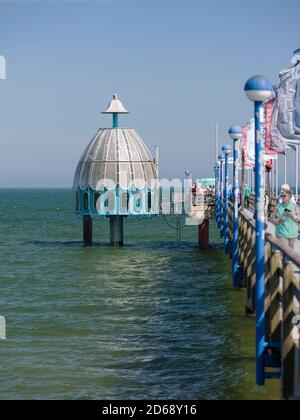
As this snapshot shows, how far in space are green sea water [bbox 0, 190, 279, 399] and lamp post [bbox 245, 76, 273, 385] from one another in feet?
4.64

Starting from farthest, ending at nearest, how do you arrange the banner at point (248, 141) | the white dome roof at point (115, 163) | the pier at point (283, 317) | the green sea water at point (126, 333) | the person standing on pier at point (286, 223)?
the white dome roof at point (115, 163), the banner at point (248, 141), the person standing on pier at point (286, 223), the green sea water at point (126, 333), the pier at point (283, 317)

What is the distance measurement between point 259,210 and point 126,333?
7.82 m

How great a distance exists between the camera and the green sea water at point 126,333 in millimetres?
13867

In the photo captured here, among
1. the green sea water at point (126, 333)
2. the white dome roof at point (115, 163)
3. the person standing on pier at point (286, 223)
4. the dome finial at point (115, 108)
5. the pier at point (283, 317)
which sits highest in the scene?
the dome finial at point (115, 108)

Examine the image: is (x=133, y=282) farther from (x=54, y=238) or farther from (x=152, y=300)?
(x=54, y=238)

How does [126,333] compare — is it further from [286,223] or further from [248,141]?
[248,141]

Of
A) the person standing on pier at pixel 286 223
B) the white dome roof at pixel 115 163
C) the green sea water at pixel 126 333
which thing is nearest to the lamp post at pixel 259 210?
the green sea water at pixel 126 333

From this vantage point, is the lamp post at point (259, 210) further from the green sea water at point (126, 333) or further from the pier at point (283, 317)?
the green sea water at point (126, 333)

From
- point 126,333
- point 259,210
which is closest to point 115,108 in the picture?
point 126,333

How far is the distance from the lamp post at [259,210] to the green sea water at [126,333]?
1414 millimetres

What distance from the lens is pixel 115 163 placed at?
40562mm
